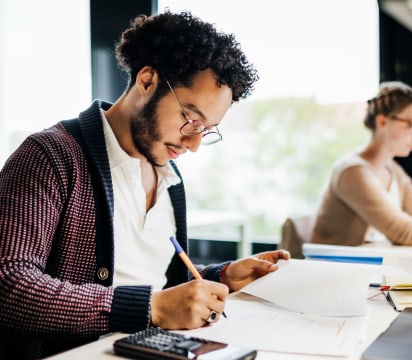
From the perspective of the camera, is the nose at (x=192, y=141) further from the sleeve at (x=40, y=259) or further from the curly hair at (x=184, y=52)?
the sleeve at (x=40, y=259)

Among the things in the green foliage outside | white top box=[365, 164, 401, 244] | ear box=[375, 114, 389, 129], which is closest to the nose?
white top box=[365, 164, 401, 244]

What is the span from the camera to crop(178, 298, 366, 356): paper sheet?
79cm

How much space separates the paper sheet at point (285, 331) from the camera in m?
0.79

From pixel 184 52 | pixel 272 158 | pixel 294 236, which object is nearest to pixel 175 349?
pixel 184 52

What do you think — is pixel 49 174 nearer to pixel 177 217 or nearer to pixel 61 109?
pixel 177 217

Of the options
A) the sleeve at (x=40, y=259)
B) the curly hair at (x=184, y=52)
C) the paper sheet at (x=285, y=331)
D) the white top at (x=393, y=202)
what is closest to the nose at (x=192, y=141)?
the curly hair at (x=184, y=52)

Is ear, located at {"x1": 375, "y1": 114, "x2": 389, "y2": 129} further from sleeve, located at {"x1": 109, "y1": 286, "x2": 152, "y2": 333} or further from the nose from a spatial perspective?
sleeve, located at {"x1": 109, "y1": 286, "x2": 152, "y2": 333}

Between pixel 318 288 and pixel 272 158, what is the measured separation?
2000 millimetres

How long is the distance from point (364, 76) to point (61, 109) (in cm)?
156

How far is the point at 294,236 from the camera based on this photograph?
218 cm

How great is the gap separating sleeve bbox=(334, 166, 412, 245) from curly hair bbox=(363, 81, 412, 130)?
0.31m

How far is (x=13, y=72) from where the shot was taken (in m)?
2.14

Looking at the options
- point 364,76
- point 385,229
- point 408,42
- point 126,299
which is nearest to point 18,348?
point 126,299

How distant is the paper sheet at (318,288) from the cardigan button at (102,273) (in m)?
0.29
